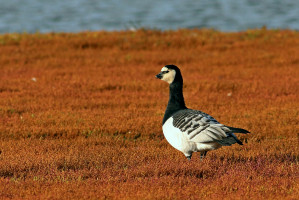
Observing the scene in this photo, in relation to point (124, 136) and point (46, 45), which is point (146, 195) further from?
point (46, 45)

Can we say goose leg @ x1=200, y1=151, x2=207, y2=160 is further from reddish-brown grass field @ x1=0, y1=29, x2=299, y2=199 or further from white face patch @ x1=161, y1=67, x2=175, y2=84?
white face patch @ x1=161, y1=67, x2=175, y2=84

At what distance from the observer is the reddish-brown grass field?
7727 millimetres

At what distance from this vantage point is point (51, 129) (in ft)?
39.2

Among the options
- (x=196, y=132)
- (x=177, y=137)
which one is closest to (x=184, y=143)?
(x=177, y=137)

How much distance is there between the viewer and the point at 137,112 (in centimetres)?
1388

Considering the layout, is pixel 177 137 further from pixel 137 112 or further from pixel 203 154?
pixel 137 112

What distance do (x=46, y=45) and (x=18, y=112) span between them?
10684 millimetres

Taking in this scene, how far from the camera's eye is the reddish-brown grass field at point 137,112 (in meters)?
7.73

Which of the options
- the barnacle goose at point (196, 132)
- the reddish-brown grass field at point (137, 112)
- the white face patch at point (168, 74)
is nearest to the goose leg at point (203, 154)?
the barnacle goose at point (196, 132)

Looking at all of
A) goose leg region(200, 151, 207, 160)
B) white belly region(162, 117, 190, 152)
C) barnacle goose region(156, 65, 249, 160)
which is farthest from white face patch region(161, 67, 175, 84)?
goose leg region(200, 151, 207, 160)

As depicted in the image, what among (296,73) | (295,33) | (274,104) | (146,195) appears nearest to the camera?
(146,195)

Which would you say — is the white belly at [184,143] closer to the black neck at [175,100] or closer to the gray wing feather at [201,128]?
the gray wing feather at [201,128]

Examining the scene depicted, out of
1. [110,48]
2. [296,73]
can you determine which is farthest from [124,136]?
[110,48]

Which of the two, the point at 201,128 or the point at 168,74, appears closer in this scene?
the point at 201,128
